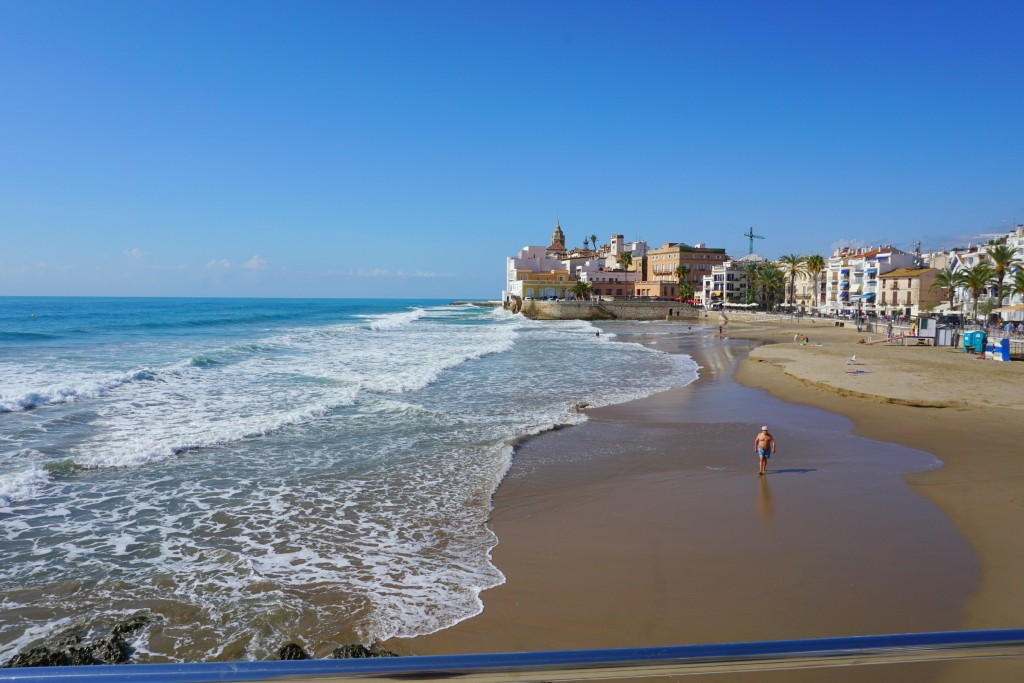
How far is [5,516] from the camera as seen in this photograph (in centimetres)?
942

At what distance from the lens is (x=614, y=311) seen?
287 feet

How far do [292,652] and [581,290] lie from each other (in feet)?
328

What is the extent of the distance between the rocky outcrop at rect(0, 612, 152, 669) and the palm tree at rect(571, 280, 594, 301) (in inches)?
Answer: 3897

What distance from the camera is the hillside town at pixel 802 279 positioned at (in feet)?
163

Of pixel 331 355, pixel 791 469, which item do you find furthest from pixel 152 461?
pixel 331 355

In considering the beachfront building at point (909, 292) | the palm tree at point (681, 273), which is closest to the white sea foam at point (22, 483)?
the beachfront building at point (909, 292)

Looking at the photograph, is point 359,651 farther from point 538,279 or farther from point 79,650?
point 538,279

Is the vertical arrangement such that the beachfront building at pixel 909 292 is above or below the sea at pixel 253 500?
above

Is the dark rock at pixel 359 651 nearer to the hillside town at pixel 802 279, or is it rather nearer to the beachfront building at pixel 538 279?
the hillside town at pixel 802 279

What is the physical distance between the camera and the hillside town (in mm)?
49812

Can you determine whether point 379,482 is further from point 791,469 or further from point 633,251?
point 633,251

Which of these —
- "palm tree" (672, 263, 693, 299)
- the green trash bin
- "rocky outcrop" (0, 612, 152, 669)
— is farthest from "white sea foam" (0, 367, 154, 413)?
"palm tree" (672, 263, 693, 299)

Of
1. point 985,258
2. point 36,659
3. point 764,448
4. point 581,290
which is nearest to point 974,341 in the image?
point 764,448

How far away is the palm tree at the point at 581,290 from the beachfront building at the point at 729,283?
18.7 m
